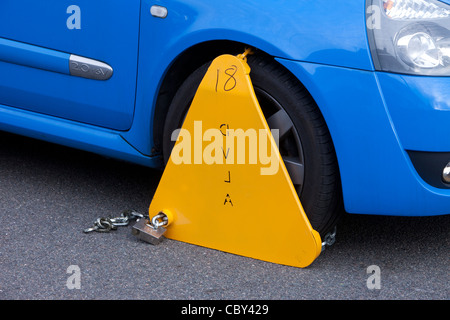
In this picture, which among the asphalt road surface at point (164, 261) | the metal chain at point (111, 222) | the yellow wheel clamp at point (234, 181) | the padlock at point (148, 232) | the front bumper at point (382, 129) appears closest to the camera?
the front bumper at point (382, 129)

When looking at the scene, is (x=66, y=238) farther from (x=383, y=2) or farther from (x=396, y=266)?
(x=383, y=2)

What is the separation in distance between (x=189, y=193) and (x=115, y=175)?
0.90 meters

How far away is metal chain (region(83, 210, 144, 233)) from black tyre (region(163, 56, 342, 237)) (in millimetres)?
696

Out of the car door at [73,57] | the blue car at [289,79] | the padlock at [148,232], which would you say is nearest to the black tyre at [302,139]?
the blue car at [289,79]

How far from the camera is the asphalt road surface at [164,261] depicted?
2.81 meters

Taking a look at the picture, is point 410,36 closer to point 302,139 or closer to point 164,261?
point 302,139

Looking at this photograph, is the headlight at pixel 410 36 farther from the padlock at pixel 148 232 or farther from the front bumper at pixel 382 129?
the padlock at pixel 148 232

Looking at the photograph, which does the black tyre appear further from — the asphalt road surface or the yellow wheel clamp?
the asphalt road surface

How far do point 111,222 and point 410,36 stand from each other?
1.43 metres

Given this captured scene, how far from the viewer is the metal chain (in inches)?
130

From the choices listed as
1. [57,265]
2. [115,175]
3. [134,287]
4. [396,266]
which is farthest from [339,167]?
[115,175]

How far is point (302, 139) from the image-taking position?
116 inches

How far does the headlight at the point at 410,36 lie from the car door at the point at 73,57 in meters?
0.96
